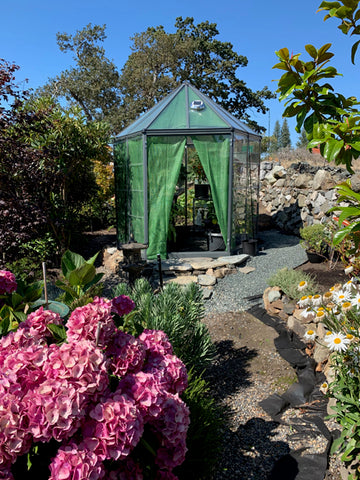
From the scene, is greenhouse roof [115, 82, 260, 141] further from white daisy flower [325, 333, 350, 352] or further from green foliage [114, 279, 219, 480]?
white daisy flower [325, 333, 350, 352]

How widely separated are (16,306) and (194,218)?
831 cm

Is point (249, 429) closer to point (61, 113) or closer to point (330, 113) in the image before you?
point (330, 113)

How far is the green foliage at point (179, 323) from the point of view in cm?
292

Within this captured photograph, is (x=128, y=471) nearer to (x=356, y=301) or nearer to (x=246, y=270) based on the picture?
(x=356, y=301)

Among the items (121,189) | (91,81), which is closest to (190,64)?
(91,81)

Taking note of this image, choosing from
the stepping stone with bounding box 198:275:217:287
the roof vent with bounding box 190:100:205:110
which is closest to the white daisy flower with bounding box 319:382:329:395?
the stepping stone with bounding box 198:275:217:287

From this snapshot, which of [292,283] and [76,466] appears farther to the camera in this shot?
[292,283]

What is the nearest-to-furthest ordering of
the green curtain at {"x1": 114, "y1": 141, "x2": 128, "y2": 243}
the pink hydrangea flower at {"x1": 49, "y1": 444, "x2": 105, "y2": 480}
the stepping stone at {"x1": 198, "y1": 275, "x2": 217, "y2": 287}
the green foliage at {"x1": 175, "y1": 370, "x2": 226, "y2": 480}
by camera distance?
1. the pink hydrangea flower at {"x1": 49, "y1": 444, "x2": 105, "y2": 480}
2. the green foliage at {"x1": 175, "y1": 370, "x2": 226, "y2": 480}
3. the stepping stone at {"x1": 198, "y1": 275, "x2": 217, "y2": 287}
4. the green curtain at {"x1": 114, "y1": 141, "x2": 128, "y2": 243}

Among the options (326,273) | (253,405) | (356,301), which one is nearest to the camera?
(356,301)

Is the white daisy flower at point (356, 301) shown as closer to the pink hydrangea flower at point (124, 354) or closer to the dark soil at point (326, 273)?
the pink hydrangea flower at point (124, 354)

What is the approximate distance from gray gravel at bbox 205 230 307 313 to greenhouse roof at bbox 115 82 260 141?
255 cm

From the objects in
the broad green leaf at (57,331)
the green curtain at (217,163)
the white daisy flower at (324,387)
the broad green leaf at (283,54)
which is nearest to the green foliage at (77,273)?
the broad green leaf at (57,331)

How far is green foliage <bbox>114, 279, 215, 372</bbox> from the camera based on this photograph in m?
2.92

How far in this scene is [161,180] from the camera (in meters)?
6.90
